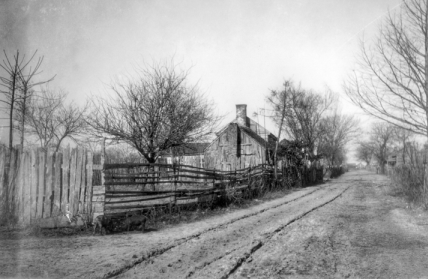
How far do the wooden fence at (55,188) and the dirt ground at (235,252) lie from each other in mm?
986

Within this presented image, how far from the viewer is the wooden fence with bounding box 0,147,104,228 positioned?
756 centimetres

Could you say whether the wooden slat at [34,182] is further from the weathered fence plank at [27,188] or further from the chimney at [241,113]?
the chimney at [241,113]

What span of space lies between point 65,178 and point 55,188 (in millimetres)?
314

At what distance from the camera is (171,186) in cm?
1048

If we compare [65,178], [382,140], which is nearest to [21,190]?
[65,178]

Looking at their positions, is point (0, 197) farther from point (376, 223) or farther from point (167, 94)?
point (167, 94)

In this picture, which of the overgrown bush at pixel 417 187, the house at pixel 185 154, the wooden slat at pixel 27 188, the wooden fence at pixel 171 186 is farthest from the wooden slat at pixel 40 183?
the house at pixel 185 154

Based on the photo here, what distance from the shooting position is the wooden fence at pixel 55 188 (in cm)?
756

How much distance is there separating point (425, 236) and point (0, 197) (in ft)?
30.0

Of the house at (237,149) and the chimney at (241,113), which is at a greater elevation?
the chimney at (241,113)

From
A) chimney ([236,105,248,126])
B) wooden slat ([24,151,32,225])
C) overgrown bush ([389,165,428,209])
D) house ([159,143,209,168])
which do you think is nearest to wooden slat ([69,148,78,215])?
wooden slat ([24,151,32,225])

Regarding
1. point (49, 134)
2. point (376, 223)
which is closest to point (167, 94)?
point (49, 134)

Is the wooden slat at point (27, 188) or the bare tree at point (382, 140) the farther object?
the bare tree at point (382, 140)

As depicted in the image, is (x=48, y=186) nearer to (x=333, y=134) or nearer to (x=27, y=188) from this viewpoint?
Answer: (x=27, y=188)
